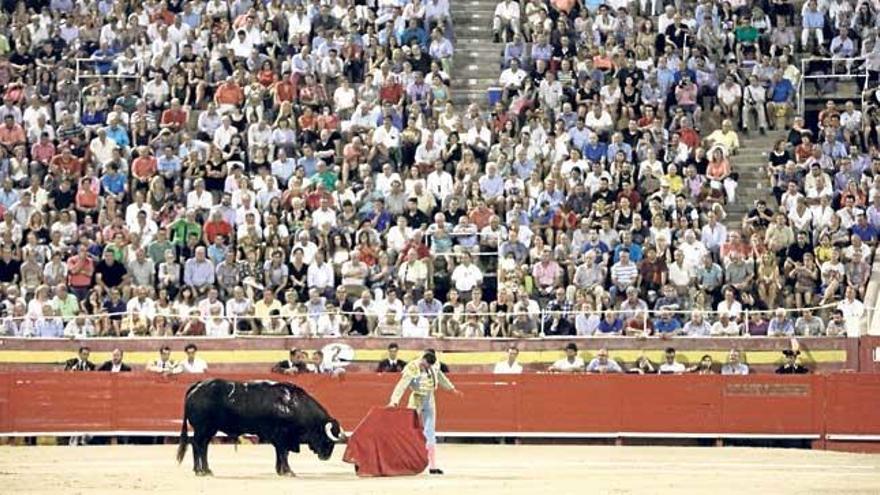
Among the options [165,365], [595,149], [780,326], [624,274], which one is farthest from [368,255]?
[780,326]

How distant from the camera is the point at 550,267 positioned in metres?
31.3

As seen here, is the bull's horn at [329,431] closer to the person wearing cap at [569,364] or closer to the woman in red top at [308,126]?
the person wearing cap at [569,364]

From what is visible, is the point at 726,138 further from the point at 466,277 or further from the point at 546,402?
the point at 546,402

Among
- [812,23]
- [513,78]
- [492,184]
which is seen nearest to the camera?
[492,184]

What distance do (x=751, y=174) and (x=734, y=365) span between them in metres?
4.11

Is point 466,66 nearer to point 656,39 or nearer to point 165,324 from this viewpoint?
point 656,39

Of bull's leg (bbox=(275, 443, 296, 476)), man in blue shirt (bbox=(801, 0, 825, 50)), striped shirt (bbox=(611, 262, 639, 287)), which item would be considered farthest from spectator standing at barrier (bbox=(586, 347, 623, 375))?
man in blue shirt (bbox=(801, 0, 825, 50))

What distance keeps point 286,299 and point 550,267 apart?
3537mm

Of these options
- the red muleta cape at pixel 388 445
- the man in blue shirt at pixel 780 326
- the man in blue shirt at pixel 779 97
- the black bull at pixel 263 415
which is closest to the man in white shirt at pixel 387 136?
the man in blue shirt at pixel 779 97

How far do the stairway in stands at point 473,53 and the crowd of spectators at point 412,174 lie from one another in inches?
12.1

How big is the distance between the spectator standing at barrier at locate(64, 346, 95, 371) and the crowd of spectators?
0.40m

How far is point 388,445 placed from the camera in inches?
982

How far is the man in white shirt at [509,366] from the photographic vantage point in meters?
31.2

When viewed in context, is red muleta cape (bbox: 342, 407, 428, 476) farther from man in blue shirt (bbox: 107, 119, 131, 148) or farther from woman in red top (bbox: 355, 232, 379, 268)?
man in blue shirt (bbox: 107, 119, 131, 148)
